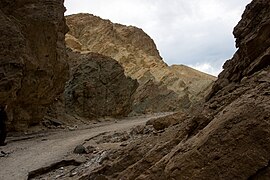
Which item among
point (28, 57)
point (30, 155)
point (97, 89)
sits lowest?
point (30, 155)

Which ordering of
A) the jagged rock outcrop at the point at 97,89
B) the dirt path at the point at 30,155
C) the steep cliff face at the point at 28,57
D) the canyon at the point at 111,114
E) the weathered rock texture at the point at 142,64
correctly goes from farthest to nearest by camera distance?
1. the weathered rock texture at the point at 142,64
2. the jagged rock outcrop at the point at 97,89
3. the steep cliff face at the point at 28,57
4. the dirt path at the point at 30,155
5. the canyon at the point at 111,114

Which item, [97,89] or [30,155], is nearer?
[30,155]

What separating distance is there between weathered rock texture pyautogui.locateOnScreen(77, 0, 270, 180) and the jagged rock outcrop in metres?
23.3

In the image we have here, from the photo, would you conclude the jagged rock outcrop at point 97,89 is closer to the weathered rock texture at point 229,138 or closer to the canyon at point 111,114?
the canyon at point 111,114

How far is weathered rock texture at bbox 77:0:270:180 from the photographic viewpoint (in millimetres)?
5000

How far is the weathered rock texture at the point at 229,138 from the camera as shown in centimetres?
500

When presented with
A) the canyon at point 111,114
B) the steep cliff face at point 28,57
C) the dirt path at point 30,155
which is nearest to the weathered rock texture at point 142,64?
the canyon at point 111,114

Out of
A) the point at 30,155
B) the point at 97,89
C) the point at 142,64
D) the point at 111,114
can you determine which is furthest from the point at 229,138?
the point at 142,64

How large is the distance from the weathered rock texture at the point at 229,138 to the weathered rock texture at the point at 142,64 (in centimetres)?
4164

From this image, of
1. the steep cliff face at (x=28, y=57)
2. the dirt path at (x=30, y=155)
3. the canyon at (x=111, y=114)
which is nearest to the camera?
the canyon at (x=111, y=114)

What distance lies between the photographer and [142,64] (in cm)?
5634

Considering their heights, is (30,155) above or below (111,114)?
below

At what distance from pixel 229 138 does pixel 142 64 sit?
51.3 meters

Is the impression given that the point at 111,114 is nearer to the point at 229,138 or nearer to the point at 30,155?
the point at 30,155
